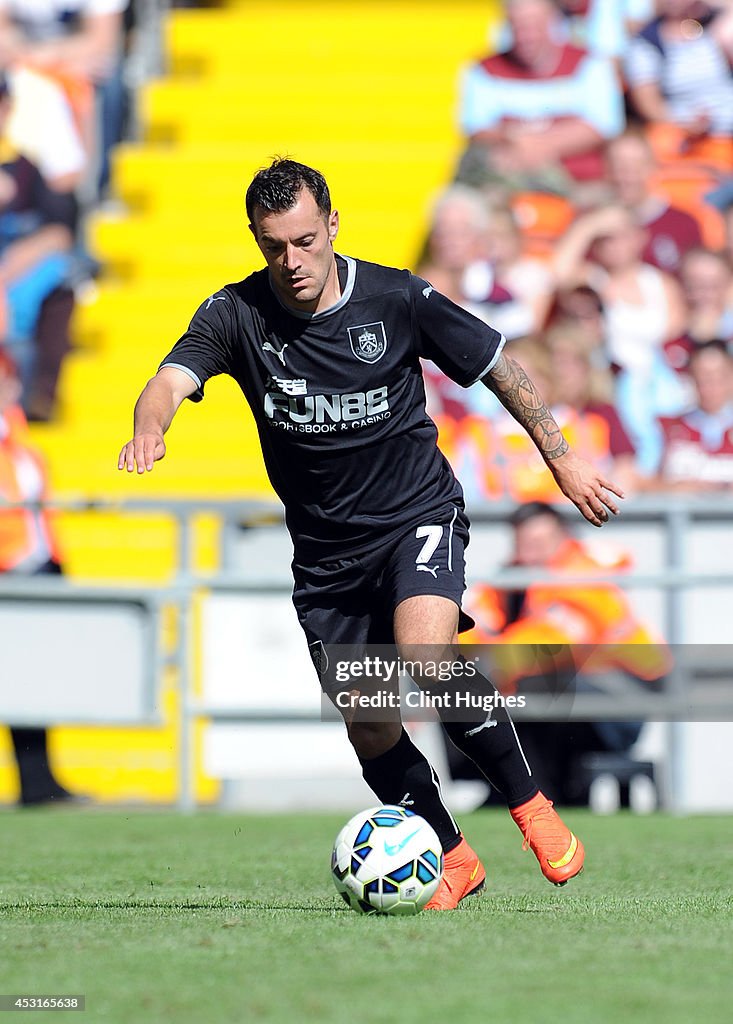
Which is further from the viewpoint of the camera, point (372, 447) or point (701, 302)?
point (701, 302)

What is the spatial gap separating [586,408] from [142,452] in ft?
21.8

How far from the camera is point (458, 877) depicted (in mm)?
5504

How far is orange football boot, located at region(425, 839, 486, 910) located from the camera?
5422 millimetres

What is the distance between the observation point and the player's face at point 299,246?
16.9ft

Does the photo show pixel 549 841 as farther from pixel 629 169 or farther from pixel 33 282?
pixel 33 282

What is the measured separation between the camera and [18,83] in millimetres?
14789

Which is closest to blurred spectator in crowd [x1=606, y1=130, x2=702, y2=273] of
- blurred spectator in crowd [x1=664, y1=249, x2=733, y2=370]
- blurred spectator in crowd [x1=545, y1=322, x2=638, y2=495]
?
blurred spectator in crowd [x1=664, y1=249, x2=733, y2=370]

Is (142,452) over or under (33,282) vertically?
under

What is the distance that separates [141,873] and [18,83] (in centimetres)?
963

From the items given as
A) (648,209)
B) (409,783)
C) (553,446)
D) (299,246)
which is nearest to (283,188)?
(299,246)

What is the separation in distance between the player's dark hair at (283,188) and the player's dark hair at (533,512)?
454 centimetres

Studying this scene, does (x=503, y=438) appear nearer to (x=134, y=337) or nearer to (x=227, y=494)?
(x=227, y=494)

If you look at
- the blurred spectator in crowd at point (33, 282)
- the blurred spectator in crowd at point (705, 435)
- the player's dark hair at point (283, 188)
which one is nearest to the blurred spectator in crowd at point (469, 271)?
the blurred spectator in crowd at point (705, 435)

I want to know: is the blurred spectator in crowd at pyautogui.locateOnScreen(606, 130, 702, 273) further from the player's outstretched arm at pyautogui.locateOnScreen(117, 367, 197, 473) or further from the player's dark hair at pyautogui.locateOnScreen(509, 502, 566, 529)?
the player's outstretched arm at pyautogui.locateOnScreen(117, 367, 197, 473)
